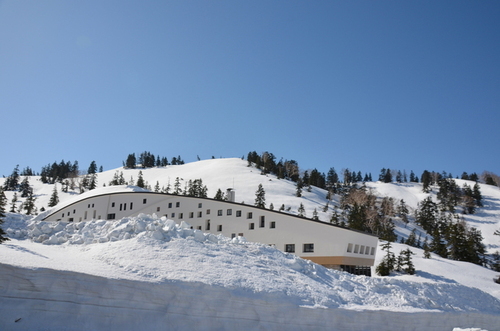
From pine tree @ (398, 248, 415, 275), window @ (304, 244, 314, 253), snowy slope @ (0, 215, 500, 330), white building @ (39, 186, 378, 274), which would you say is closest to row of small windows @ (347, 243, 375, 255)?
white building @ (39, 186, 378, 274)

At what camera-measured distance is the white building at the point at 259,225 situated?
30.4m

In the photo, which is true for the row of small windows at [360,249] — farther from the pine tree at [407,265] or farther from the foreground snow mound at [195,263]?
the foreground snow mound at [195,263]

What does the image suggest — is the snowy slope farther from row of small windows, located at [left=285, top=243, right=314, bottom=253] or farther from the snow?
row of small windows, located at [left=285, top=243, right=314, bottom=253]

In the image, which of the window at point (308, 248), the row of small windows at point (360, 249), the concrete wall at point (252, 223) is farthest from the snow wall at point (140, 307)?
the row of small windows at point (360, 249)

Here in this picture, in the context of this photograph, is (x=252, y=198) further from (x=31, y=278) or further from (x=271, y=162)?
(x=31, y=278)

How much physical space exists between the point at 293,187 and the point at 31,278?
326ft

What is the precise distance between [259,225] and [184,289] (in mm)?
20032

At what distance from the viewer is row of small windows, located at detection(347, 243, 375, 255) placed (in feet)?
101

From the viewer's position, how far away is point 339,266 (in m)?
30.1

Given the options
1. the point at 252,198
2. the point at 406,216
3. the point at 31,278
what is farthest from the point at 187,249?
the point at 406,216

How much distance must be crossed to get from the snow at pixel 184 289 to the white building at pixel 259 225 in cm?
862

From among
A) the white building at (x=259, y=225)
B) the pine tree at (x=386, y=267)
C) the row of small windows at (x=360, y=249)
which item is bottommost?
the pine tree at (x=386, y=267)

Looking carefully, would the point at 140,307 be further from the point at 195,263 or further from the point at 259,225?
the point at 259,225

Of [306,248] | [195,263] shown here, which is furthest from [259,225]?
[195,263]
